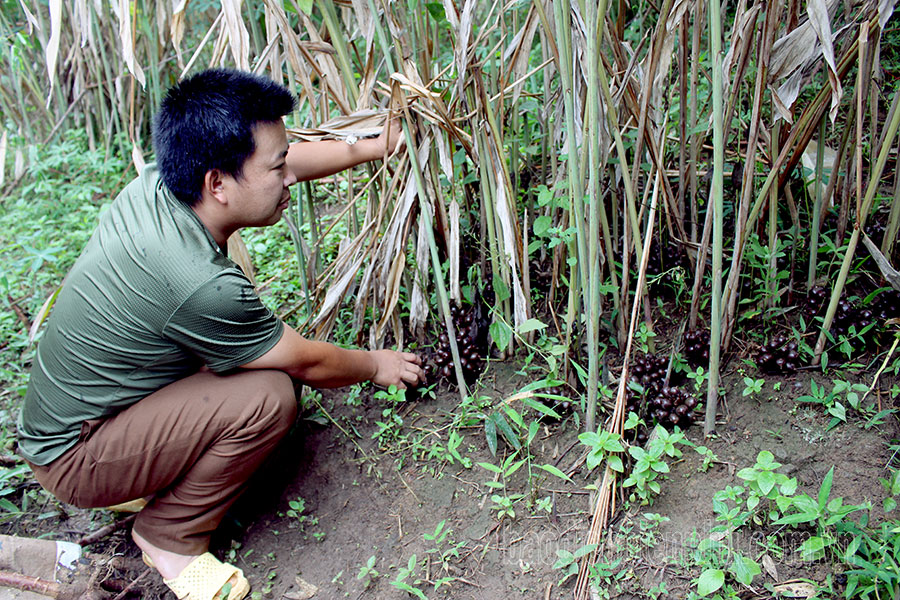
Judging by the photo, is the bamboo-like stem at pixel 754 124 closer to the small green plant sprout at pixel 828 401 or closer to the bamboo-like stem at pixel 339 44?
the small green plant sprout at pixel 828 401

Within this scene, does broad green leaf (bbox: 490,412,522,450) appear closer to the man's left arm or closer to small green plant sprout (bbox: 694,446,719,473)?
small green plant sprout (bbox: 694,446,719,473)

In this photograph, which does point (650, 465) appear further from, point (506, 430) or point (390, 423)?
point (390, 423)

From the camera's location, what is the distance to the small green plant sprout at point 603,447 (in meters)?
1.60

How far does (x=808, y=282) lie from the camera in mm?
1868

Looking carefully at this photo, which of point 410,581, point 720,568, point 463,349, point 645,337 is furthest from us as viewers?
point 463,349

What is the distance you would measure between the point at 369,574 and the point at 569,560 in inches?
20.1

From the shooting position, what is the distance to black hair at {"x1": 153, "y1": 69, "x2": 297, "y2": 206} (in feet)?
5.11

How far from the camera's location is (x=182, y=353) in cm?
171

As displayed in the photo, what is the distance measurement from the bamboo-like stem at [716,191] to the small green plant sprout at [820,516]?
0.30 m

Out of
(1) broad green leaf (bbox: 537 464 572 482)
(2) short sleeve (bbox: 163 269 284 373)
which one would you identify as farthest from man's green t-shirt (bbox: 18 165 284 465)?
(1) broad green leaf (bbox: 537 464 572 482)

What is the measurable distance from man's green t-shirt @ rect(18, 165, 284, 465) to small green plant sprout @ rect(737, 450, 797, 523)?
1.18m

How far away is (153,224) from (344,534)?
0.97m

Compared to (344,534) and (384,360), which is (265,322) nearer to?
(384,360)

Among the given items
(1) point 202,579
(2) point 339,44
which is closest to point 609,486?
(1) point 202,579
